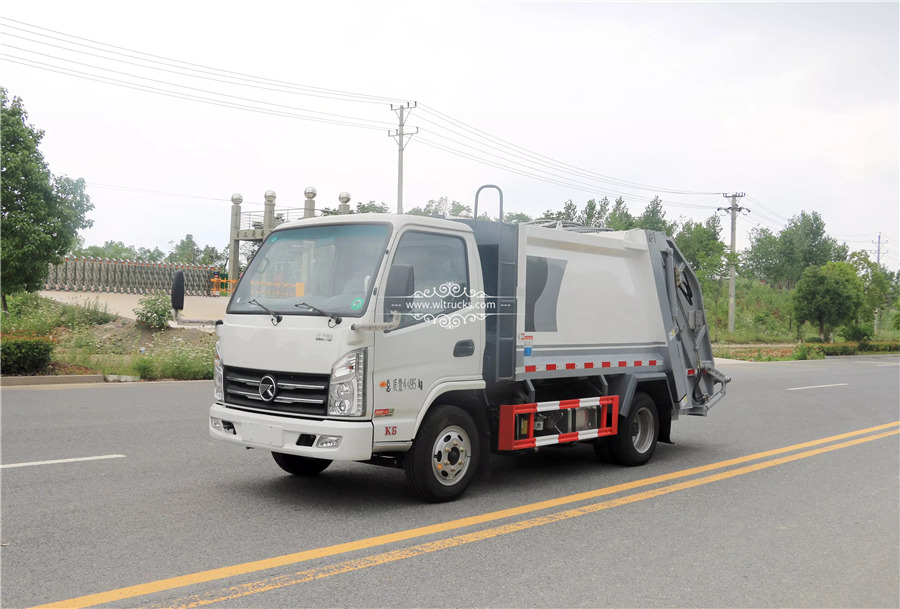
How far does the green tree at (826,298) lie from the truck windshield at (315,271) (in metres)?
39.4

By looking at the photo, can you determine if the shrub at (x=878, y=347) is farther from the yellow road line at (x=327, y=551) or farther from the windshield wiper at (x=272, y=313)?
the windshield wiper at (x=272, y=313)

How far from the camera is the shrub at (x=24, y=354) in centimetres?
1438

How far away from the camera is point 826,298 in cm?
4072

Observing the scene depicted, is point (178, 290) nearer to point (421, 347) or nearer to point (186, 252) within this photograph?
point (421, 347)

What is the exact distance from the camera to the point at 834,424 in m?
12.3

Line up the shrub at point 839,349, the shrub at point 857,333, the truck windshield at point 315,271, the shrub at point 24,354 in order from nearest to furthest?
the truck windshield at point 315,271 < the shrub at point 24,354 < the shrub at point 839,349 < the shrub at point 857,333

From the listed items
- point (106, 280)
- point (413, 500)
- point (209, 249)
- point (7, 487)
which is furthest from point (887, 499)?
point (209, 249)

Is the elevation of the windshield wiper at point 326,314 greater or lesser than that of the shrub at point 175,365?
greater

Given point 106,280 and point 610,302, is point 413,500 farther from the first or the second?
point 106,280

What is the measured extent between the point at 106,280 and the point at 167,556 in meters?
34.4

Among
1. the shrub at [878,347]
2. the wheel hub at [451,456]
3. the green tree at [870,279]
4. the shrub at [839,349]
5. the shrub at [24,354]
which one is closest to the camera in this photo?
the wheel hub at [451,456]

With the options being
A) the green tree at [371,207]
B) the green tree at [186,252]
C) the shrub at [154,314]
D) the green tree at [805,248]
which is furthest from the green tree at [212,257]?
the green tree at [805,248]

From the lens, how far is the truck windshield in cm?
604

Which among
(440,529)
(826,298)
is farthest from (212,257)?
(440,529)
